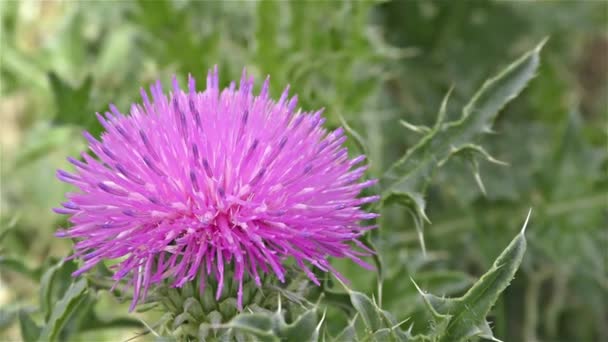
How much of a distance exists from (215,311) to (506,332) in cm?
310

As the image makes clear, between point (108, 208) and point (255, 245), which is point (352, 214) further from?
point (108, 208)

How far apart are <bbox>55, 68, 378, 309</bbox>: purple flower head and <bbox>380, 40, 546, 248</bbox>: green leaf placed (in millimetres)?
610

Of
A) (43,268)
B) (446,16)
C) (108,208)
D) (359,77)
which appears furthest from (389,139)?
(108,208)

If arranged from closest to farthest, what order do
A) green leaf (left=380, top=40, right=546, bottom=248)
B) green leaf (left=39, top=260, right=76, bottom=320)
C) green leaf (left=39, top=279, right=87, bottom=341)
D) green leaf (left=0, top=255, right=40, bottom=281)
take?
green leaf (left=39, top=279, right=87, bottom=341), green leaf (left=39, top=260, right=76, bottom=320), green leaf (left=380, top=40, right=546, bottom=248), green leaf (left=0, top=255, right=40, bottom=281)

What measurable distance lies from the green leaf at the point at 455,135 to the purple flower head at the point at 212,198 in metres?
0.61

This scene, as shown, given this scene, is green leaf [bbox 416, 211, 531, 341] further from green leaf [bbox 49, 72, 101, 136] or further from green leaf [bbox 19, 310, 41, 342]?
green leaf [bbox 49, 72, 101, 136]

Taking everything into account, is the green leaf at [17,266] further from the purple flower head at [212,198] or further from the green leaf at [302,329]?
the green leaf at [302,329]

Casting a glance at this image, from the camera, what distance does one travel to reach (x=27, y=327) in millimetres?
3082

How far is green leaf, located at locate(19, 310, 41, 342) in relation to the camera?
10.0 ft

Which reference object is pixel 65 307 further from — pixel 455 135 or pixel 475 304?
pixel 455 135

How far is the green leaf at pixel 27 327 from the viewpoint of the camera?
306 cm

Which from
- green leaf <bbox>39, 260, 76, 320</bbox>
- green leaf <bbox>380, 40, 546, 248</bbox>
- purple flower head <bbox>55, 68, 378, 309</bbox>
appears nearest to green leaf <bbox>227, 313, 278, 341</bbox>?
purple flower head <bbox>55, 68, 378, 309</bbox>

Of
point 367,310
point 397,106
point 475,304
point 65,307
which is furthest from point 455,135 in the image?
point 397,106

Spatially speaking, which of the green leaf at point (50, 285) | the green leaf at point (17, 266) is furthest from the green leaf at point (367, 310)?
the green leaf at point (17, 266)
